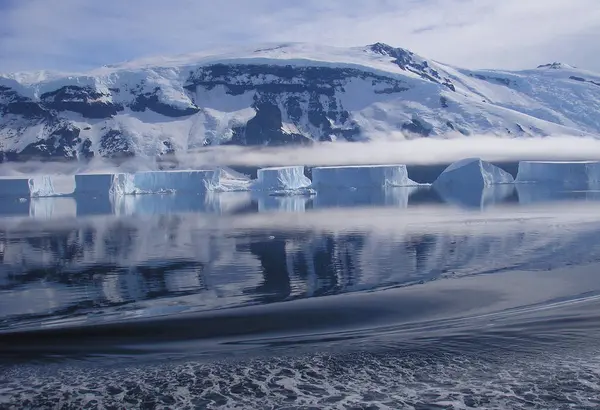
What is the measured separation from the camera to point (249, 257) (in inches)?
723

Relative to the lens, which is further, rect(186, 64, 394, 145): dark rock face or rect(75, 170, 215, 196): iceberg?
rect(186, 64, 394, 145): dark rock face

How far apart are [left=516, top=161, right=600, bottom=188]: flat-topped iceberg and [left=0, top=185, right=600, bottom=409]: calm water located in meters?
48.3

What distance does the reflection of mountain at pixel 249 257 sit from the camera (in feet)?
43.4

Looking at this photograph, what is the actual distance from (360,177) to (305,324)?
196 feet

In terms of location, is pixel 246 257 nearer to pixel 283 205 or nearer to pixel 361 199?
pixel 283 205

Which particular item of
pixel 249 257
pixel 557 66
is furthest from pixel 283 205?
pixel 557 66

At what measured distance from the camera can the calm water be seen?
7934 mm

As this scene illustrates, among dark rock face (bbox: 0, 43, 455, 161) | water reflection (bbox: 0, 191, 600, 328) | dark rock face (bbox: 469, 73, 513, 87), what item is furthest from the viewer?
dark rock face (bbox: 469, 73, 513, 87)

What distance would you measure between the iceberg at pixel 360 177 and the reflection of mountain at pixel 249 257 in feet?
127

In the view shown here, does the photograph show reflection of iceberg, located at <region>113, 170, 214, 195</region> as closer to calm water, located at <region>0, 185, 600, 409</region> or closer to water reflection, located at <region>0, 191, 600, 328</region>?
water reflection, located at <region>0, 191, 600, 328</region>

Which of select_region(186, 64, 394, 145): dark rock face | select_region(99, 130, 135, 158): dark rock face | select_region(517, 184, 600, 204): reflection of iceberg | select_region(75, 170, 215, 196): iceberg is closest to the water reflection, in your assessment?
select_region(517, 184, 600, 204): reflection of iceberg

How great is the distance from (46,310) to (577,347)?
882 cm

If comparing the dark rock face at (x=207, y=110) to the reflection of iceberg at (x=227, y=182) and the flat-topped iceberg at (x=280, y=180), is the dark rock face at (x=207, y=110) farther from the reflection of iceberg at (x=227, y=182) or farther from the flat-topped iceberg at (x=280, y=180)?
the flat-topped iceberg at (x=280, y=180)

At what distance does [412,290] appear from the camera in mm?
13266
